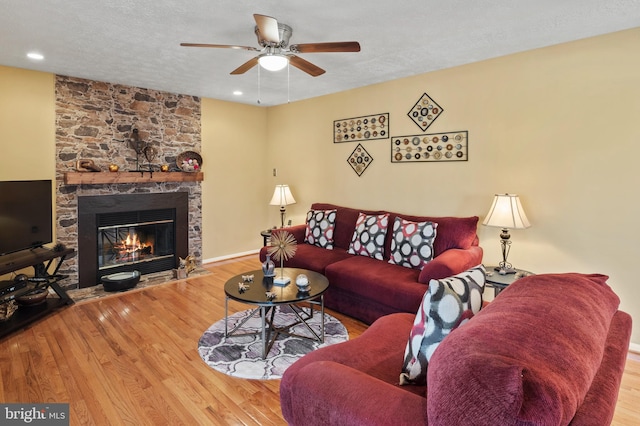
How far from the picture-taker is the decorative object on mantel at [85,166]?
425 cm

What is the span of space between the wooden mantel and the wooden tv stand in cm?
85

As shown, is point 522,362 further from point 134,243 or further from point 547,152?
point 134,243

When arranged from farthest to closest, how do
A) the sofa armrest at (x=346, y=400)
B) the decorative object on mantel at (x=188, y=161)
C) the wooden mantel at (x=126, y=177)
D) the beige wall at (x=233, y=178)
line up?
the beige wall at (x=233, y=178) → the decorative object on mantel at (x=188, y=161) → the wooden mantel at (x=126, y=177) → the sofa armrest at (x=346, y=400)

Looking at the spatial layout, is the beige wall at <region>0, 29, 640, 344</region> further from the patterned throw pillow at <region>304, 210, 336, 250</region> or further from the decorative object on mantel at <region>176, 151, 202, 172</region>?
the patterned throw pillow at <region>304, 210, 336, 250</region>

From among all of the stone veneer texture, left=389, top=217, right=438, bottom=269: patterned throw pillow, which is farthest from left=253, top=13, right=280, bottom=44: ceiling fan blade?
the stone veneer texture

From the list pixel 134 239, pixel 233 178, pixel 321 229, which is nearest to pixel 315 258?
pixel 321 229

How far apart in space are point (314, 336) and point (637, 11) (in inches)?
133

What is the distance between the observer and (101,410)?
214 cm

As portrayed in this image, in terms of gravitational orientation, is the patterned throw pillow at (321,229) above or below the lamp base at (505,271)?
above

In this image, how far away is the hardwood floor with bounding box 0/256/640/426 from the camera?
2.13m

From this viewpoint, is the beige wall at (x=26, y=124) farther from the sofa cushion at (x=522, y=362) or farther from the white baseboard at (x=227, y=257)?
the sofa cushion at (x=522, y=362)

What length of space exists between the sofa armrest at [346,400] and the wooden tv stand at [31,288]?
299cm

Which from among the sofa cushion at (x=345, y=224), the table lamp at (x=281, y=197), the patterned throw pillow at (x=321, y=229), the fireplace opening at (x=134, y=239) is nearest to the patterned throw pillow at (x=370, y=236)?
the sofa cushion at (x=345, y=224)

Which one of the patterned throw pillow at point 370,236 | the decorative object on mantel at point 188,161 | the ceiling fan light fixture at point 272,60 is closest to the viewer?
the ceiling fan light fixture at point 272,60
